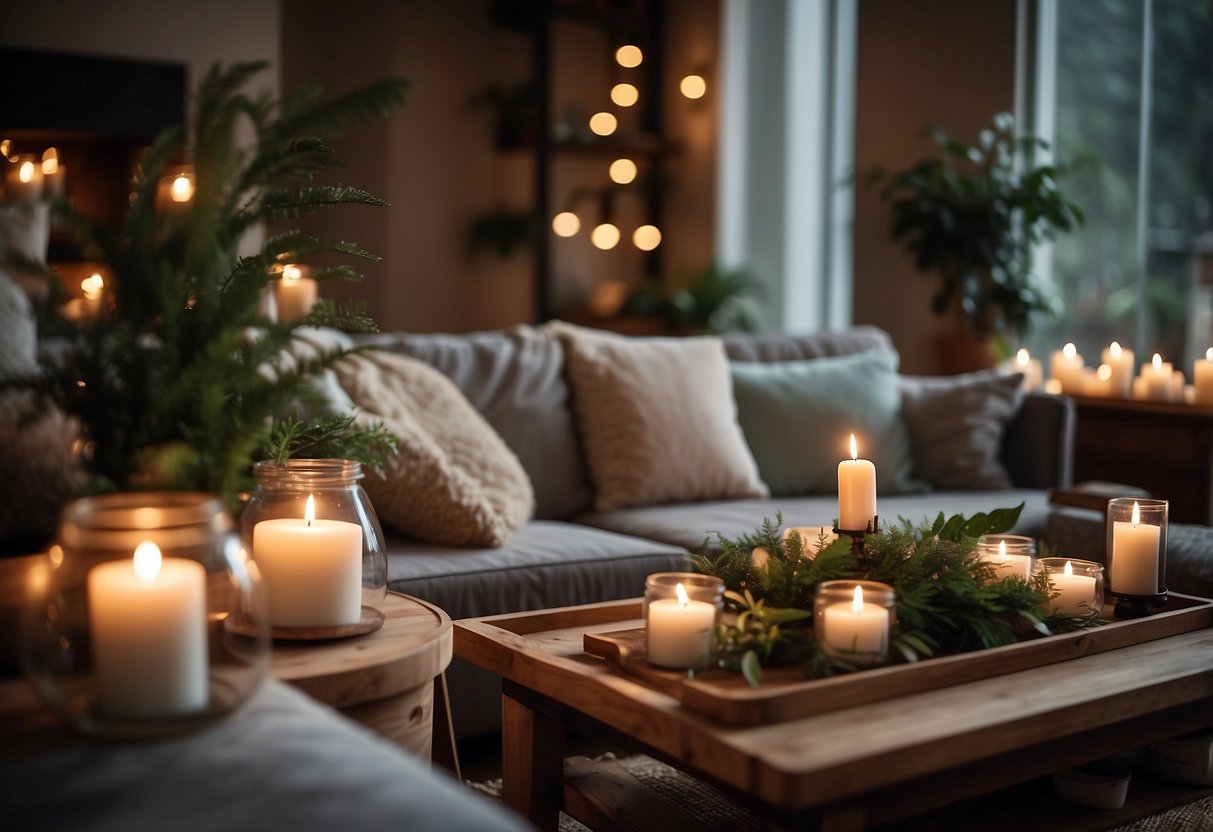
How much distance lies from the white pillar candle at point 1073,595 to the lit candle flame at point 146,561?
4.07 feet

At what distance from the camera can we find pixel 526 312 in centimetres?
631

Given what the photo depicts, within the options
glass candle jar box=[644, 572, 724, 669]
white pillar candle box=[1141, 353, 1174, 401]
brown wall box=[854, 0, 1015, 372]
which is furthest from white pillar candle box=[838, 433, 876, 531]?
brown wall box=[854, 0, 1015, 372]

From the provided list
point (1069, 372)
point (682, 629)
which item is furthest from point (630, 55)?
point (682, 629)

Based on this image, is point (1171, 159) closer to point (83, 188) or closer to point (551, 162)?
point (551, 162)

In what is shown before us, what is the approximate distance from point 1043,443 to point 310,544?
2.46 m

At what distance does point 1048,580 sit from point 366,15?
506 centimetres

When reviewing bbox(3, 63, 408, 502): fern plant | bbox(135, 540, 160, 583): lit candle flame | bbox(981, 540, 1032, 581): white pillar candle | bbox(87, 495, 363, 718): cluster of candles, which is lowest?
bbox(981, 540, 1032, 581): white pillar candle

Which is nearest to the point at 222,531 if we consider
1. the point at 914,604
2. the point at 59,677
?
the point at 59,677

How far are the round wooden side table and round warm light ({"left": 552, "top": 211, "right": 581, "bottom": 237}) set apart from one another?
4.65 metres

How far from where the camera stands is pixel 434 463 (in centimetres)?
230

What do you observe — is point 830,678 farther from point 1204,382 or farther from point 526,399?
point 1204,382

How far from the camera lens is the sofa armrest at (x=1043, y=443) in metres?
3.24

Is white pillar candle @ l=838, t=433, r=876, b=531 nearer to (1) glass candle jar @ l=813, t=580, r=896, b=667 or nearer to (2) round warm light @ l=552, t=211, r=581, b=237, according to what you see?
(1) glass candle jar @ l=813, t=580, r=896, b=667

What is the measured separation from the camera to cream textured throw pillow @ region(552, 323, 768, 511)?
2.91m
